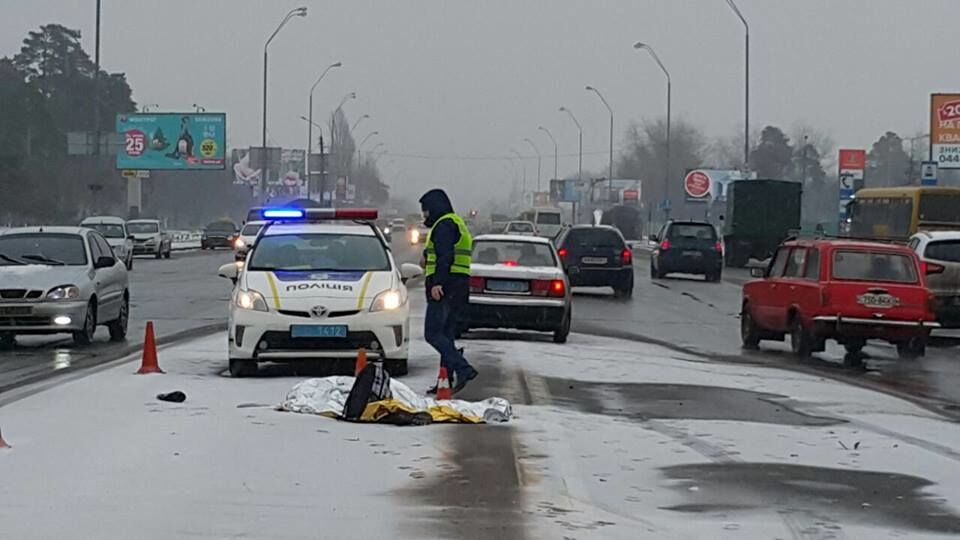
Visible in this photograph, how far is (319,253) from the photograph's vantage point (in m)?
15.2

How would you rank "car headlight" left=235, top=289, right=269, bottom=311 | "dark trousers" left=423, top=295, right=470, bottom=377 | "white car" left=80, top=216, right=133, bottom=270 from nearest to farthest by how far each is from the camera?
1. "dark trousers" left=423, top=295, right=470, bottom=377
2. "car headlight" left=235, top=289, right=269, bottom=311
3. "white car" left=80, top=216, right=133, bottom=270

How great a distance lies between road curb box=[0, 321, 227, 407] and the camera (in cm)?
1290

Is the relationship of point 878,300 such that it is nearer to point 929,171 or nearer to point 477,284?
point 477,284

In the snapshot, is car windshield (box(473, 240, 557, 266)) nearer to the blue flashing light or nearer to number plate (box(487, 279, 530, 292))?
number plate (box(487, 279, 530, 292))

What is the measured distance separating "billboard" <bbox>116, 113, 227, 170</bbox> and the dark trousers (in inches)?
2461

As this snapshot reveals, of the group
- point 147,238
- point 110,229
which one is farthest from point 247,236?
point 147,238

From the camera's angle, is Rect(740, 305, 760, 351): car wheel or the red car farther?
Rect(740, 305, 760, 351): car wheel

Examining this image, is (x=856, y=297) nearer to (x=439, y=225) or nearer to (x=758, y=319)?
(x=758, y=319)

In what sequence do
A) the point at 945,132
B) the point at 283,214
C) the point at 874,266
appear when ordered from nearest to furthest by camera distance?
1. the point at 283,214
2. the point at 874,266
3. the point at 945,132

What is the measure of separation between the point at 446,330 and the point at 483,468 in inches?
156

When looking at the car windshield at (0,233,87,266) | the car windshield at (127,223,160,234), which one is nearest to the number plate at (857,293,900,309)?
the car windshield at (0,233,87,266)

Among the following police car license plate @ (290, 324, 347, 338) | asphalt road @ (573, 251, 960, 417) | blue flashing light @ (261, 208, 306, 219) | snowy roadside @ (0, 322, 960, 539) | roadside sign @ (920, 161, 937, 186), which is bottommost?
asphalt road @ (573, 251, 960, 417)

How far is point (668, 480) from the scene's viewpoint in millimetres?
8828

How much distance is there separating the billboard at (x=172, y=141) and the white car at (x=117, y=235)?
979 inches
